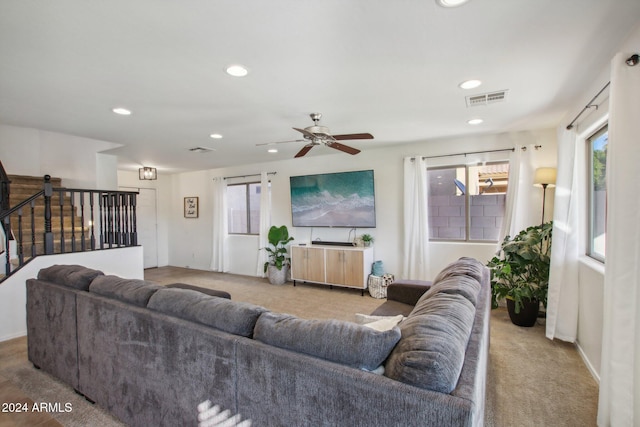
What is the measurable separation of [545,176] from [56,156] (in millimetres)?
6631

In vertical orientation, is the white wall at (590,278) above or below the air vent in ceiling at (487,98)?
below

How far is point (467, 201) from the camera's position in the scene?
4695 mm

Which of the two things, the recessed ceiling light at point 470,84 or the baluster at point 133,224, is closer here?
the recessed ceiling light at point 470,84

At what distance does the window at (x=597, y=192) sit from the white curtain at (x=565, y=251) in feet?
0.40

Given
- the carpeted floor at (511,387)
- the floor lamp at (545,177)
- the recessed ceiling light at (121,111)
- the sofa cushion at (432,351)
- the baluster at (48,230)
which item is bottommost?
the carpeted floor at (511,387)

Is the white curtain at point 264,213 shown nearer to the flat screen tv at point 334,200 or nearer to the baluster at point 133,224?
the flat screen tv at point 334,200

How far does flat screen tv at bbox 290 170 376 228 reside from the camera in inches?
209

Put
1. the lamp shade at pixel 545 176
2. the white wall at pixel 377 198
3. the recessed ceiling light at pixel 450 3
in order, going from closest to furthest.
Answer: the recessed ceiling light at pixel 450 3 < the lamp shade at pixel 545 176 < the white wall at pixel 377 198

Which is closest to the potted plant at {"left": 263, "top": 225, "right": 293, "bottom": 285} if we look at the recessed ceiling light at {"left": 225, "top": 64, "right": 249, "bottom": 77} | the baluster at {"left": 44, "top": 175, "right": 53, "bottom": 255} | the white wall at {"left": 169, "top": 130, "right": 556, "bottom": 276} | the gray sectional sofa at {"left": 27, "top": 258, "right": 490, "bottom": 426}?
the white wall at {"left": 169, "top": 130, "right": 556, "bottom": 276}

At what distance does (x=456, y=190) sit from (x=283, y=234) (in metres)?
3.20

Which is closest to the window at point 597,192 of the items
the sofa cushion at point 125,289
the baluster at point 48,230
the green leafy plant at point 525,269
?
the green leafy plant at point 525,269

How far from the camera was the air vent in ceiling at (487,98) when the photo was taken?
2861mm

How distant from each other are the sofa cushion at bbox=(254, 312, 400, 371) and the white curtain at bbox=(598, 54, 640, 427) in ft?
4.93

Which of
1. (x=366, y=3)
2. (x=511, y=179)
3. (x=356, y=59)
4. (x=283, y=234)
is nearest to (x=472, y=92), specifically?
(x=356, y=59)
